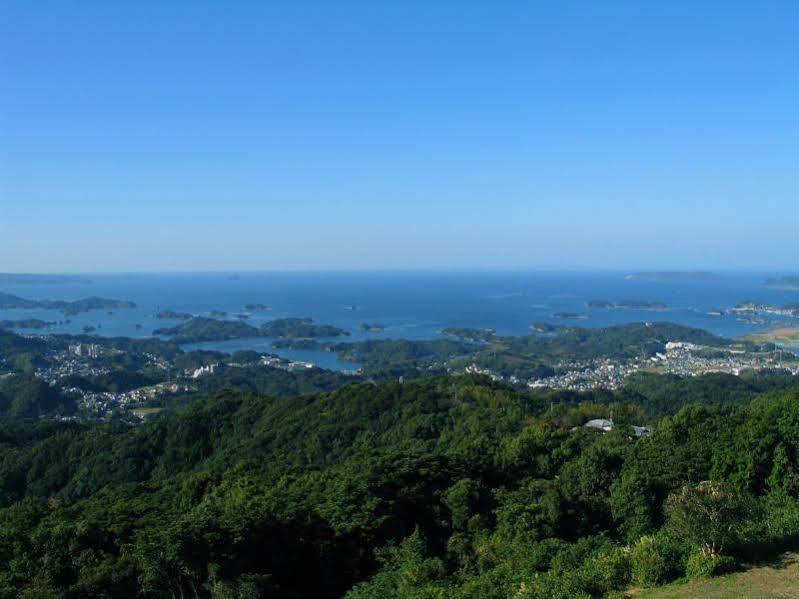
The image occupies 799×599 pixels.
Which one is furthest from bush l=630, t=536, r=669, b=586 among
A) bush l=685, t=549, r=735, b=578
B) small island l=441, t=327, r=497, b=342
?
small island l=441, t=327, r=497, b=342

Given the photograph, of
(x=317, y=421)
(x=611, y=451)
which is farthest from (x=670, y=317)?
(x=611, y=451)

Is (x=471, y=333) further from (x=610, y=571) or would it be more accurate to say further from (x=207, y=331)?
(x=610, y=571)

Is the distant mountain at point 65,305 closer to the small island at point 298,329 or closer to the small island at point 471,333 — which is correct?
the small island at point 298,329

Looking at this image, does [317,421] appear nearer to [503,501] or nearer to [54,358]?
[503,501]

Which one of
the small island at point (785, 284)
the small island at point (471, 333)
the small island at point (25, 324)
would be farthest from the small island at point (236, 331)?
the small island at point (785, 284)

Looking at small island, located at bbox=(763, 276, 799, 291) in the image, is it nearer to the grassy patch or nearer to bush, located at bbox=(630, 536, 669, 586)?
the grassy patch
